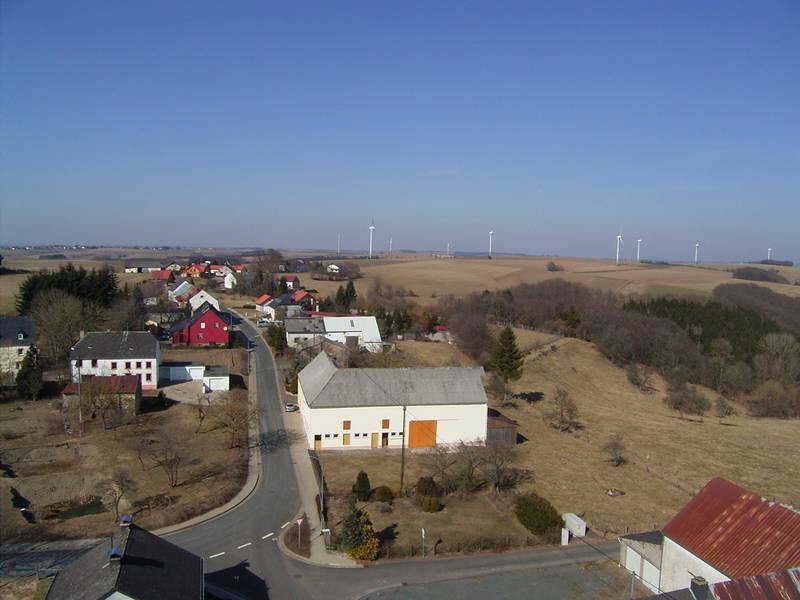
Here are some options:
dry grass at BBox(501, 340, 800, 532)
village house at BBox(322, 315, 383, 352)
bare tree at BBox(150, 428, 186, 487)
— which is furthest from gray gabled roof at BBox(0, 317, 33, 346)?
dry grass at BBox(501, 340, 800, 532)

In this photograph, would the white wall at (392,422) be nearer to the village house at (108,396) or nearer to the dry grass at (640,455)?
the dry grass at (640,455)

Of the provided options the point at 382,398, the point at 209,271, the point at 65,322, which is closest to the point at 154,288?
the point at 209,271

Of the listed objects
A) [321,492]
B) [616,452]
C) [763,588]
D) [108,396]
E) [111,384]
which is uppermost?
[763,588]

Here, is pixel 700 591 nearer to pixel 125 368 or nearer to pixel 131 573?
pixel 131 573

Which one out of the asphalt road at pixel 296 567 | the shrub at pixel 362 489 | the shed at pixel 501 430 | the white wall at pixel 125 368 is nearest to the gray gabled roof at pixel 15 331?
the white wall at pixel 125 368

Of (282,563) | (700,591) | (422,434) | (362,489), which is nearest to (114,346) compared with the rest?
(422,434)
